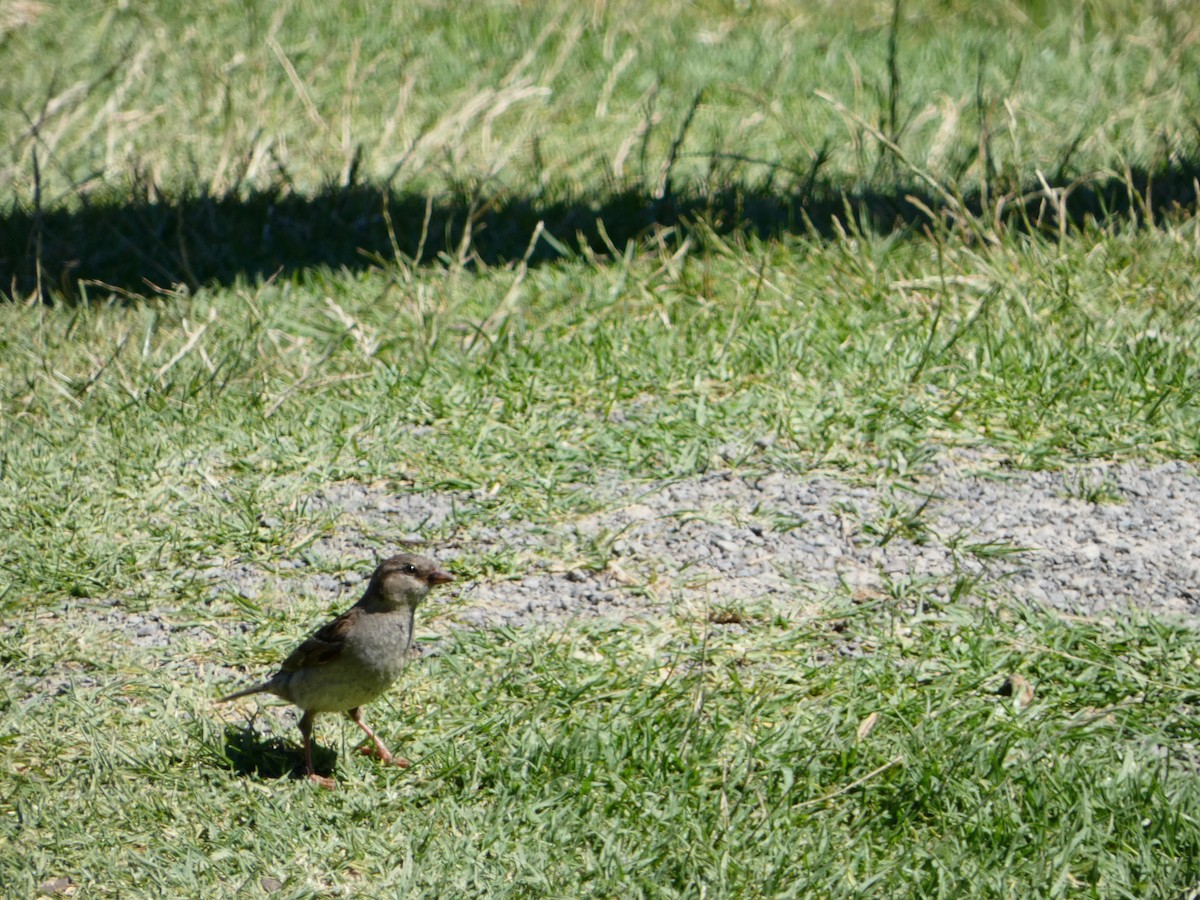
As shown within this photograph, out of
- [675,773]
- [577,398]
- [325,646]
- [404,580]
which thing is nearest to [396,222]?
[577,398]

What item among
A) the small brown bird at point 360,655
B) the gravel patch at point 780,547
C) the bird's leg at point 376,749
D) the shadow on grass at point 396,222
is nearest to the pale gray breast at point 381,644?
the small brown bird at point 360,655

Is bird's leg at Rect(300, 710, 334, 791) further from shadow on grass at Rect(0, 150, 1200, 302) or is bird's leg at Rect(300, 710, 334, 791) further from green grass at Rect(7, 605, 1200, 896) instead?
shadow on grass at Rect(0, 150, 1200, 302)

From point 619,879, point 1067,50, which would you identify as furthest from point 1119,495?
point 1067,50

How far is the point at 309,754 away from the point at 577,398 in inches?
Answer: 79.4

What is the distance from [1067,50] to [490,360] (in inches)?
196

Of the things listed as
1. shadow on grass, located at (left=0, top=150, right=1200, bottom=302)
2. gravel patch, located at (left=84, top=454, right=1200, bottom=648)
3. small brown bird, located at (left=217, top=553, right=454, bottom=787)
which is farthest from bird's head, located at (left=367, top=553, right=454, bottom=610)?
shadow on grass, located at (left=0, top=150, right=1200, bottom=302)

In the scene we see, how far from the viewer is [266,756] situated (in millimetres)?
3424

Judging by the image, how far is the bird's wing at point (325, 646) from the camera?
3258mm

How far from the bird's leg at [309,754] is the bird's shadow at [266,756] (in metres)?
0.03

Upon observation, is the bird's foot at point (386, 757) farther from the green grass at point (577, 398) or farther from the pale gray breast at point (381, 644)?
the pale gray breast at point (381, 644)

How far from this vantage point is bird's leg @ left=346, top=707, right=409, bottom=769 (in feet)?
11.1

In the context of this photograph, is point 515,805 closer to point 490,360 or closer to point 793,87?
point 490,360

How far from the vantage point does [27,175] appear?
700 cm

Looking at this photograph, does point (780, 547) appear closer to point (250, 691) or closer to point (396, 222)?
point (250, 691)
